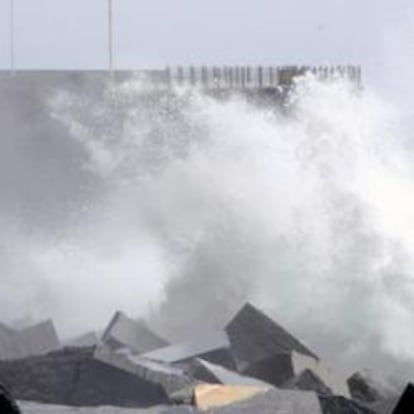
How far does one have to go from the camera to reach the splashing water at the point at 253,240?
11.9 m

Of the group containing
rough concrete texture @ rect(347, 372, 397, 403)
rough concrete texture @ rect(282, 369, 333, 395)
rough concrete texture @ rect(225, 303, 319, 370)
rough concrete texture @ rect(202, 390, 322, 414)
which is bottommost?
rough concrete texture @ rect(347, 372, 397, 403)

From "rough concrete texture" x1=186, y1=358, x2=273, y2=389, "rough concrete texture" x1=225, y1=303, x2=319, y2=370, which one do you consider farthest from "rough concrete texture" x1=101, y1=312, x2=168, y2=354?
"rough concrete texture" x1=186, y1=358, x2=273, y2=389

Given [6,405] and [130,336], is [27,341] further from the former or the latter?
[6,405]

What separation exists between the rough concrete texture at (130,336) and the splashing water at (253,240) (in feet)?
4.90

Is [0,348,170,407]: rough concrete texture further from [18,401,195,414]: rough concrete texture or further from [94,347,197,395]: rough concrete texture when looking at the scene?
[18,401,195,414]: rough concrete texture

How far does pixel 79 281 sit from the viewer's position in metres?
12.8

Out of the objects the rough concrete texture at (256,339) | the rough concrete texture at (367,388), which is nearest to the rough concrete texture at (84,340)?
the rough concrete texture at (256,339)

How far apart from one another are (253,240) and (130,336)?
12.3 feet

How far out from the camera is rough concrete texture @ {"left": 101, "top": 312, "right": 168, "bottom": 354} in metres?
9.48

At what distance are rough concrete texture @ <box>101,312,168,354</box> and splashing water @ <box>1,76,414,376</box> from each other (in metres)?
1.49

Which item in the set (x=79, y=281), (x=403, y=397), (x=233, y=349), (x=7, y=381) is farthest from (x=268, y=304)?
(x=403, y=397)

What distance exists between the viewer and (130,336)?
9.69 metres

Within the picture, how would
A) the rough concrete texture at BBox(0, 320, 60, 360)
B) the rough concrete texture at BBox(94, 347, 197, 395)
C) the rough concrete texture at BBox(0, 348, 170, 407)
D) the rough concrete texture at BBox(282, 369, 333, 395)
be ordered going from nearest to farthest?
1. the rough concrete texture at BBox(0, 348, 170, 407)
2. the rough concrete texture at BBox(94, 347, 197, 395)
3. the rough concrete texture at BBox(282, 369, 333, 395)
4. the rough concrete texture at BBox(0, 320, 60, 360)

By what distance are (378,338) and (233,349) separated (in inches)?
105
